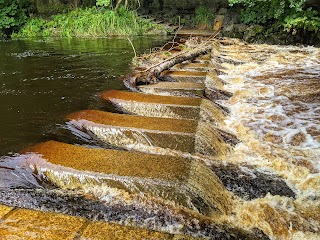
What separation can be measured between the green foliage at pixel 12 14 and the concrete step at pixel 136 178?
17.5 meters

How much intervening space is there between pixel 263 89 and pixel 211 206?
4.63 meters

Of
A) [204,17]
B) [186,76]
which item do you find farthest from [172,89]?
[204,17]

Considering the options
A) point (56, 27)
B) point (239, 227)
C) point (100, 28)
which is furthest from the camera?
point (56, 27)

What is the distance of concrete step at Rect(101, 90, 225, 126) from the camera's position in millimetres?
4645

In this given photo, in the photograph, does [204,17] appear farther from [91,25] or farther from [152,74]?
[152,74]

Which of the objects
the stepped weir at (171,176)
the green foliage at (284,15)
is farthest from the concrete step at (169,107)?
the green foliage at (284,15)

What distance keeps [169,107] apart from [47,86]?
3103mm

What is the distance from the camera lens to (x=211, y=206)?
2.69 m

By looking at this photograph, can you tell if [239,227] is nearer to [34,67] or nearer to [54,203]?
[54,203]

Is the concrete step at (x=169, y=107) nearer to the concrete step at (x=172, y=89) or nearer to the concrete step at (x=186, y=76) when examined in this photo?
the concrete step at (x=172, y=89)

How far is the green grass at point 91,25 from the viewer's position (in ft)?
53.7

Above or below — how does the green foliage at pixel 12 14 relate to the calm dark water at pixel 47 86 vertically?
above

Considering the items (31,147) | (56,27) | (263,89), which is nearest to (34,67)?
(31,147)

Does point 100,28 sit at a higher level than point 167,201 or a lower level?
higher
